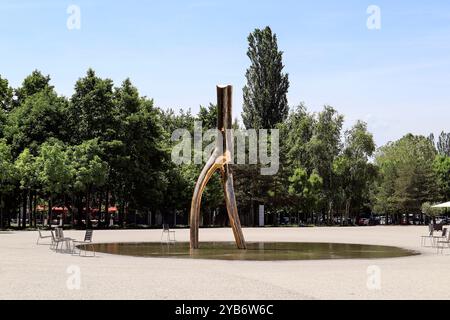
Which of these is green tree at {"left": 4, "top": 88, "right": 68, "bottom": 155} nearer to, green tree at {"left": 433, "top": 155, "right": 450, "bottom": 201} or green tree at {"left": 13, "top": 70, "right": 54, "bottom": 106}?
green tree at {"left": 13, "top": 70, "right": 54, "bottom": 106}

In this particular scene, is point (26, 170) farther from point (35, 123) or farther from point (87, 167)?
point (35, 123)

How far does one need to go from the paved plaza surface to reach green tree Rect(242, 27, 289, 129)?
2222 inches

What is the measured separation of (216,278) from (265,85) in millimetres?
63854

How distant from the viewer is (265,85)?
77.8 metres

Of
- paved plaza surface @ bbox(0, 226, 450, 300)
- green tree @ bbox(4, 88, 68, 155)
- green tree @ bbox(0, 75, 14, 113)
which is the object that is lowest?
paved plaza surface @ bbox(0, 226, 450, 300)

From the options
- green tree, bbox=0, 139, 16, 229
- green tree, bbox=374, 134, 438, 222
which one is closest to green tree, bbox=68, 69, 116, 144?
green tree, bbox=0, 139, 16, 229

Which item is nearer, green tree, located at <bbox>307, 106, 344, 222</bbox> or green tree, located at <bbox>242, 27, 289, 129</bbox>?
green tree, located at <bbox>242, 27, 289, 129</bbox>

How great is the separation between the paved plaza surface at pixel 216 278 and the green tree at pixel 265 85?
5645 cm

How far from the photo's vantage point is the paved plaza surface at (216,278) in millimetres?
12375

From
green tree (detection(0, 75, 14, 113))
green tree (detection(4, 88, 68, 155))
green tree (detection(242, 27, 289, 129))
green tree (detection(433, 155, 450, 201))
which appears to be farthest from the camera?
green tree (detection(433, 155, 450, 201))

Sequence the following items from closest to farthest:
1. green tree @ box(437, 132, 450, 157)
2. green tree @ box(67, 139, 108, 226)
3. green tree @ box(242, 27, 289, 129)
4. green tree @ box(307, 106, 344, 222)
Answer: green tree @ box(67, 139, 108, 226), green tree @ box(242, 27, 289, 129), green tree @ box(307, 106, 344, 222), green tree @ box(437, 132, 450, 157)

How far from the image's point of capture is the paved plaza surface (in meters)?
12.4
